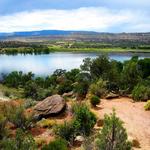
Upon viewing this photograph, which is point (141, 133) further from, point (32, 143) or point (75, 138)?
point (32, 143)

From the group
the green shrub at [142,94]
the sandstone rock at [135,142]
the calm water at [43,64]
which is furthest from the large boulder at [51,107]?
the calm water at [43,64]

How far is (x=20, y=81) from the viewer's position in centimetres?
7638

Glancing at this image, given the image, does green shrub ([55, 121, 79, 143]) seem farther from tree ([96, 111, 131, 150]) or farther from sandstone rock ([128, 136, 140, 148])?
tree ([96, 111, 131, 150])

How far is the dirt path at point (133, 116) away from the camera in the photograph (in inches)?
846

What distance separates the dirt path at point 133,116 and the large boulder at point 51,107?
8.78 ft

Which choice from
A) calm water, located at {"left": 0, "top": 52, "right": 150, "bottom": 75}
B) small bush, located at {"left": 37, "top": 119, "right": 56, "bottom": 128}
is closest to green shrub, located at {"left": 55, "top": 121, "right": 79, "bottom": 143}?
small bush, located at {"left": 37, "top": 119, "right": 56, "bottom": 128}

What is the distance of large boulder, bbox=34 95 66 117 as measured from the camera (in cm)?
2638

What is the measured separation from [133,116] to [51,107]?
18.2 ft

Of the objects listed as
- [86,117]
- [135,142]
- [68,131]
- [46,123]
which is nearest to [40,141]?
[68,131]

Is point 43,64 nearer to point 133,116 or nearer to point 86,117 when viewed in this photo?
point 133,116

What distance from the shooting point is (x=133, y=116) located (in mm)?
26188

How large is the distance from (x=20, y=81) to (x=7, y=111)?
2017 inches

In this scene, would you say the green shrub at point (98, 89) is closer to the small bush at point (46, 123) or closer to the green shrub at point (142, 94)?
the green shrub at point (142, 94)

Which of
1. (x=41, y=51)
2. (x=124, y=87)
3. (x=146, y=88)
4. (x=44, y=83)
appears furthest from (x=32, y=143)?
(x=41, y=51)
